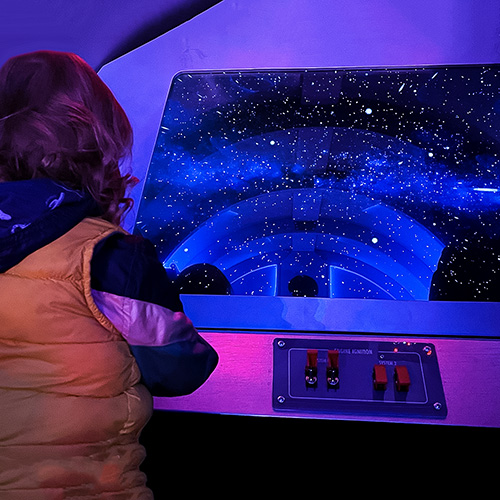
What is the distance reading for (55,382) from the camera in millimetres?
699

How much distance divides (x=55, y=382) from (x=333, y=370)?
0.42m

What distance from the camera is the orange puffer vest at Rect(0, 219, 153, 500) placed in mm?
684

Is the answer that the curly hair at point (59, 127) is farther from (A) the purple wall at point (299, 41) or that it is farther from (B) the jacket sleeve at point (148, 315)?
(A) the purple wall at point (299, 41)

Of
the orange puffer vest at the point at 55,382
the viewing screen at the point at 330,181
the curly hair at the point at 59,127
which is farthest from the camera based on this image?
the viewing screen at the point at 330,181

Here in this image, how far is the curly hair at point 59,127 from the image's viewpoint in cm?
84

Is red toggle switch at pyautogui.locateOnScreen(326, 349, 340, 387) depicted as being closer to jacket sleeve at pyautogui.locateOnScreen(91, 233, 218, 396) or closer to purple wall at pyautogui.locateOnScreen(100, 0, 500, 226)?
jacket sleeve at pyautogui.locateOnScreen(91, 233, 218, 396)

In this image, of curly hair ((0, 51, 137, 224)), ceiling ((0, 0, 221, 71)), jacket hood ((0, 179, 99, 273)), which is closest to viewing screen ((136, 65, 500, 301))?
ceiling ((0, 0, 221, 71))

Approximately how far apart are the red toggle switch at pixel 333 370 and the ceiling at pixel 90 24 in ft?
2.84

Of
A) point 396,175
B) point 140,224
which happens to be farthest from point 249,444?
point 396,175

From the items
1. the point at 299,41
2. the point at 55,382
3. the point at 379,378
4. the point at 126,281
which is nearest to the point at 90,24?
the point at 299,41

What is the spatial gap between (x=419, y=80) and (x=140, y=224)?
0.69 meters

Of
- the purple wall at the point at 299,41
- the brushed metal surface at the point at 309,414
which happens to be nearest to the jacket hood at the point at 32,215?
the brushed metal surface at the point at 309,414

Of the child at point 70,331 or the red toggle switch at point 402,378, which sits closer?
the child at point 70,331

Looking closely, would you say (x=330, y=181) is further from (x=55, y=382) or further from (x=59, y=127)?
(x=55, y=382)
